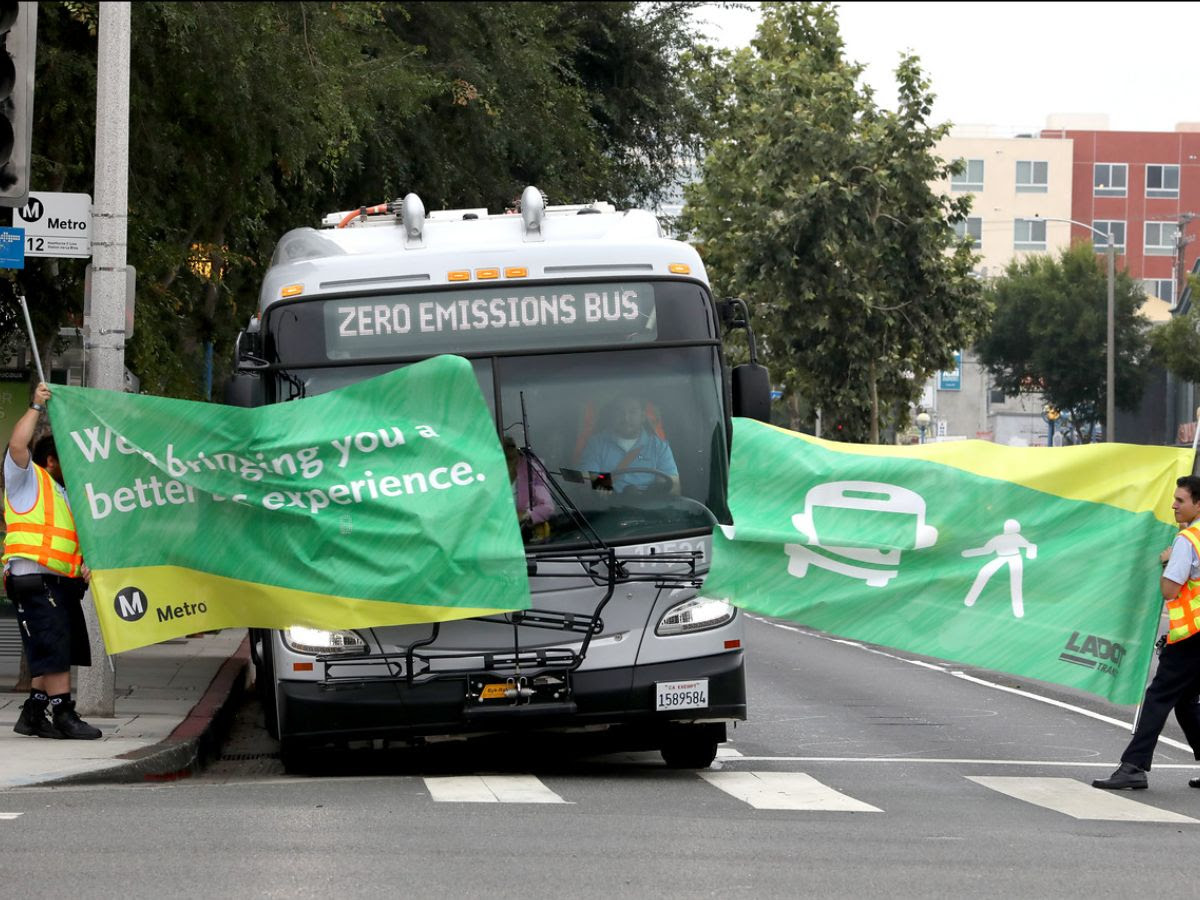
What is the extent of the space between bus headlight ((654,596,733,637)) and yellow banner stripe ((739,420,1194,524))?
1.25 metres

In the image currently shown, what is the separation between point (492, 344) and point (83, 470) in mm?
2417

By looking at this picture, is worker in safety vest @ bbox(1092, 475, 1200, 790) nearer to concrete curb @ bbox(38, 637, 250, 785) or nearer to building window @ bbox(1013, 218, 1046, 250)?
concrete curb @ bbox(38, 637, 250, 785)

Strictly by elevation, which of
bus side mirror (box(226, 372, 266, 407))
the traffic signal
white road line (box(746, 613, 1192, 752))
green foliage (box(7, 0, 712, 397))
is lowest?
white road line (box(746, 613, 1192, 752))

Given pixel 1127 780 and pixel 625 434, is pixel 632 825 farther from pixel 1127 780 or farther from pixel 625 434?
pixel 1127 780

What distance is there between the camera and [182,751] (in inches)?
455

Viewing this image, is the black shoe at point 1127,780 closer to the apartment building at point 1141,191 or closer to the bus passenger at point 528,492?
the bus passenger at point 528,492

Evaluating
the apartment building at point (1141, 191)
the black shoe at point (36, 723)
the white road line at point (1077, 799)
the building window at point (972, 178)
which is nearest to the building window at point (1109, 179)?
the apartment building at point (1141, 191)

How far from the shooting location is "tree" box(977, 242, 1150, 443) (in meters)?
74.9

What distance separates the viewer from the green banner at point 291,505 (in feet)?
34.9

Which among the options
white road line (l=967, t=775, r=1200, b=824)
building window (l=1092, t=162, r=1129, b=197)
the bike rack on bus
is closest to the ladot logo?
→ the bike rack on bus

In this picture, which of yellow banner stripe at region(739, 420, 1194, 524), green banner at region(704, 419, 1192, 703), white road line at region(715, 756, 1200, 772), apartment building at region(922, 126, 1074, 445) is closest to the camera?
green banner at region(704, 419, 1192, 703)

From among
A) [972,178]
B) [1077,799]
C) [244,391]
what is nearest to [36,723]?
[244,391]

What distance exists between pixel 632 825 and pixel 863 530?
321 centimetres

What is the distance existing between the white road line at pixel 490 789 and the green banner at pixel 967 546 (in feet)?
5.42
